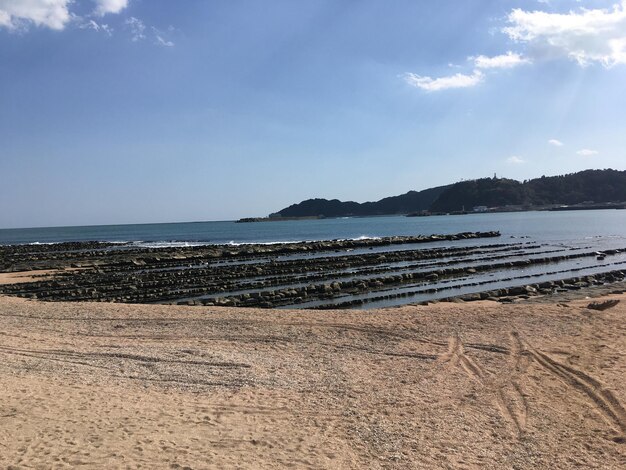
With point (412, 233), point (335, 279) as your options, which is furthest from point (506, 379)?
point (412, 233)

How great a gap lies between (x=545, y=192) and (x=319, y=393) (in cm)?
20383

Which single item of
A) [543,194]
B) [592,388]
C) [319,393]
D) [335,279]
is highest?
[543,194]

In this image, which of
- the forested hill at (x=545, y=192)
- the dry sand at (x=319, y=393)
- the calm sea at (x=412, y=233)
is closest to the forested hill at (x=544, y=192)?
the forested hill at (x=545, y=192)

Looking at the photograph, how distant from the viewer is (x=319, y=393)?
302 inches

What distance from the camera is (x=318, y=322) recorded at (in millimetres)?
13086

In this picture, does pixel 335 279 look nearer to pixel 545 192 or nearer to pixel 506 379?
pixel 506 379

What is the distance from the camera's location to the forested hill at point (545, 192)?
176500 mm

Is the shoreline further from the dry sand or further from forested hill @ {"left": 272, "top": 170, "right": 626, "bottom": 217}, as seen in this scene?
forested hill @ {"left": 272, "top": 170, "right": 626, "bottom": 217}

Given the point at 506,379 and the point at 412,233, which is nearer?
the point at 506,379

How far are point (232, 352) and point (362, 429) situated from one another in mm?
4477

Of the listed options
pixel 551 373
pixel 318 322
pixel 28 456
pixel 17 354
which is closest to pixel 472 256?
pixel 318 322

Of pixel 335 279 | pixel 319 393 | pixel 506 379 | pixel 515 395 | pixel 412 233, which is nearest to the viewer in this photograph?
pixel 515 395

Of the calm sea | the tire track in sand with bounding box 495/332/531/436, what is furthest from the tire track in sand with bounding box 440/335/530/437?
the calm sea

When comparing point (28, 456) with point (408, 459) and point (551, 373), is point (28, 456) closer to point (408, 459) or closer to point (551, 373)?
point (408, 459)
